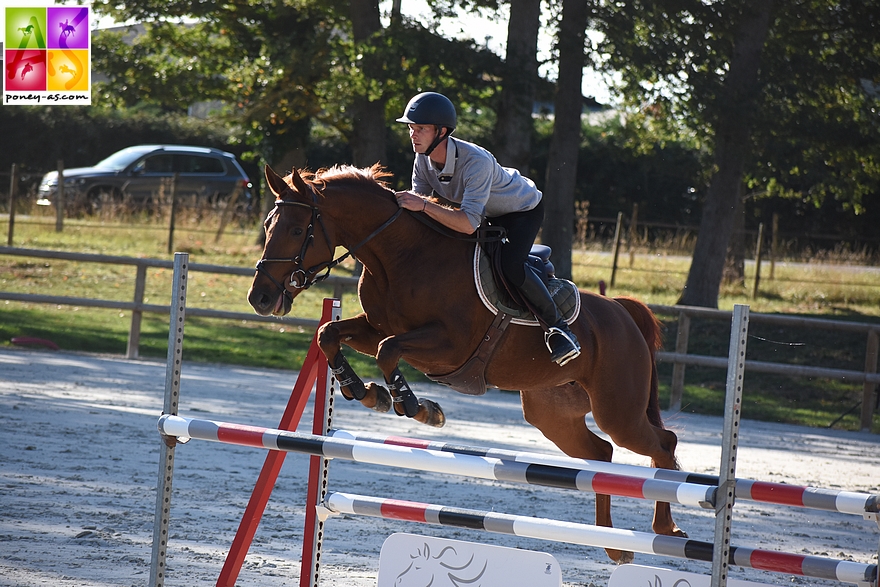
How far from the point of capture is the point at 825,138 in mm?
13180

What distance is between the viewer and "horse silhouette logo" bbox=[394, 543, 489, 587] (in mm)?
3459

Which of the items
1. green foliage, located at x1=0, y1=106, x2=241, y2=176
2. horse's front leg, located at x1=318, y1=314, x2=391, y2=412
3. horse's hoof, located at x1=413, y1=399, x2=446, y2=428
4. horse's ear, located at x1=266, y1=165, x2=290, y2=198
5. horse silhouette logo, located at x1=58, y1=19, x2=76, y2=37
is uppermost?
horse silhouette logo, located at x1=58, y1=19, x2=76, y2=37

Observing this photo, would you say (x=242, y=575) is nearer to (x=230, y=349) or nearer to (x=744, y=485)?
(x=744, y=485)

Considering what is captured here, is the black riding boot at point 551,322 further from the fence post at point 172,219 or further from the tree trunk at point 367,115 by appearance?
the fence post at point 172,219

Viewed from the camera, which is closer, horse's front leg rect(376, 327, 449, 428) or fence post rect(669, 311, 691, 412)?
horse's front leg rect(376, 327, 449, 428)

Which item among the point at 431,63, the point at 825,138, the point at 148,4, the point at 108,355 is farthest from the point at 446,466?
the point at 148,4

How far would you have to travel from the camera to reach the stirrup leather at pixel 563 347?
414 centimetres

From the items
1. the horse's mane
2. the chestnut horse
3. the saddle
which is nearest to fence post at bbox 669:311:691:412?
the chestnut horse

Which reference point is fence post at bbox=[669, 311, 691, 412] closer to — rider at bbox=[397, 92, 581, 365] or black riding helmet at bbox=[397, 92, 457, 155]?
rider at bbox=[397, 92, 581, 365]

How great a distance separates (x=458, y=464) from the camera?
3291 millimetres

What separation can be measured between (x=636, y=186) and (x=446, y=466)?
21.2 metres

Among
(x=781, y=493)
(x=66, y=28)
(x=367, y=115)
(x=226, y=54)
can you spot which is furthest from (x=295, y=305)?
(x=781, y=493)

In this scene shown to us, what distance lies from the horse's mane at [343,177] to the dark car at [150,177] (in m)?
13.7

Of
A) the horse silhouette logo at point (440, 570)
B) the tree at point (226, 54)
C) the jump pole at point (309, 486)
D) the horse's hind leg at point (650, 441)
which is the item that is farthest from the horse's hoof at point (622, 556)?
the tree at point (226, 54)
